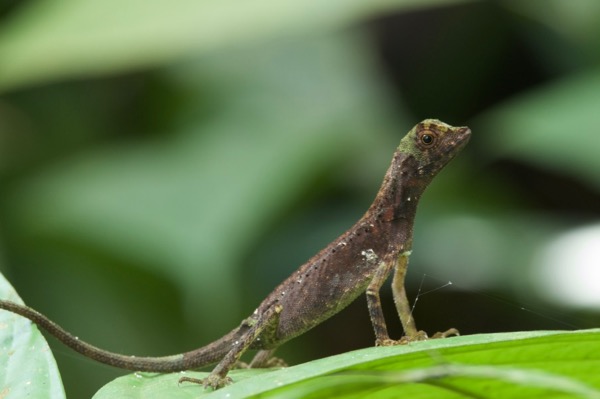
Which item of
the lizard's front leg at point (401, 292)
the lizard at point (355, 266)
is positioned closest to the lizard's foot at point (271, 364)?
the lizard at point (355, 266)

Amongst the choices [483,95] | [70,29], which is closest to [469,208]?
[483,95]

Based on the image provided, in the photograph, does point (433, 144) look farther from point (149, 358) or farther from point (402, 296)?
point (149, 358)

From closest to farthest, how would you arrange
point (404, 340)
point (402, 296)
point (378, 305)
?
point (404, 340)
point (378, 305)
point (402, 296)

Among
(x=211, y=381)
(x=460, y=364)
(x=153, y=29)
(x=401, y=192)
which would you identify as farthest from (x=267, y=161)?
(x=460, y=364)

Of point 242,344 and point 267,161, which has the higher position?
point 267,161

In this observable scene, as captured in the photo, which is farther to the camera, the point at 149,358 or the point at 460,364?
the point at 149,358

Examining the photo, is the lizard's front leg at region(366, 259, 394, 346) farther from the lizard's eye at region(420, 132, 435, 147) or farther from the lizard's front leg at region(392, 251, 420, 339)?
the lizard's eye at region(420, 132, 435, 147)

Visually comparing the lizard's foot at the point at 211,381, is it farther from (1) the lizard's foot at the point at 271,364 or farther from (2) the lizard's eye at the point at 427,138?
(2) the lizard's eye at the point at 427,138

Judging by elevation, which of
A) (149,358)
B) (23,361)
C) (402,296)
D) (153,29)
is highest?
(153,29)
